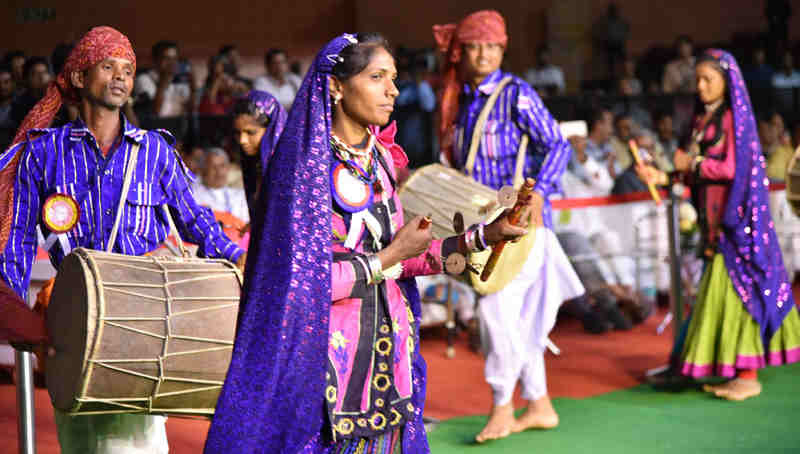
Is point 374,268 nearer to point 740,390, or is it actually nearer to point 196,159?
point 740,390

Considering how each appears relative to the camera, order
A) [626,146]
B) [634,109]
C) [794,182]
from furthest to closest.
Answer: [634,109] < [626,146] < [794,182]

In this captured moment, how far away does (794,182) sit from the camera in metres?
6.30

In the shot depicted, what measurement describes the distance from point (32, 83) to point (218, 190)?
1774 mm

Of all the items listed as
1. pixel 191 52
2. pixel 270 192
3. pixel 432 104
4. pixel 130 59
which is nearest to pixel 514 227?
pixel 270 192

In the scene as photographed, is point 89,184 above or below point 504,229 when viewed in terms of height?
above

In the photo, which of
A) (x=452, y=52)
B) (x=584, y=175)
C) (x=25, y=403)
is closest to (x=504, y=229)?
(x=25, y=403)

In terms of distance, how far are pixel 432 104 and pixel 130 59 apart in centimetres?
797

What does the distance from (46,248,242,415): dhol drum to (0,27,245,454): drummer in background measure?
304 millimetres

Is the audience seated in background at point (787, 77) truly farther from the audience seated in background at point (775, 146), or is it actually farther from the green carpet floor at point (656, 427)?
the green carpet floor at point (656, 427)

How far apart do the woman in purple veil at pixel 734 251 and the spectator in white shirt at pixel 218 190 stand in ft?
10.1

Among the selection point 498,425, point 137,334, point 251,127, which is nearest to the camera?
point 137,334

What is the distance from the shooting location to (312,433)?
286cm

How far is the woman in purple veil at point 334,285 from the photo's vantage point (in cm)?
276

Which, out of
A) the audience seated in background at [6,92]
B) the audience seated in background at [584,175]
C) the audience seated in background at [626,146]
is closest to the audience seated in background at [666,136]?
the audience seated in background at [626,146]
